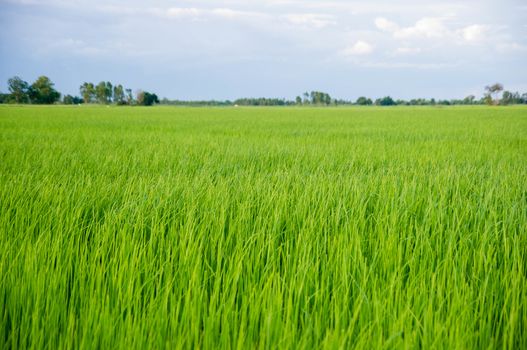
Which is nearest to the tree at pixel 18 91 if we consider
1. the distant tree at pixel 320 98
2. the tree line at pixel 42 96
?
the tree line at pixel 42 96

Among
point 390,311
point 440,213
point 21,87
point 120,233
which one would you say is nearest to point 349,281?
point 390,311

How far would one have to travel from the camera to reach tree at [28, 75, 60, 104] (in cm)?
8238

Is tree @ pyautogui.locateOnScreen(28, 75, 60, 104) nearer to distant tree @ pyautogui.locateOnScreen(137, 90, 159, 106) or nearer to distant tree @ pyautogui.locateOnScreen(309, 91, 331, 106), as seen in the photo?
distant tree @ pyautogui.locateOnScreen(137, 90, 159, 106)

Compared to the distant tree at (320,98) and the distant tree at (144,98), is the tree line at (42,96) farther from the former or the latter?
the distant tree at (320,98)

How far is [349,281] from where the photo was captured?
4.88ft

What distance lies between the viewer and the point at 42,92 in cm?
8269

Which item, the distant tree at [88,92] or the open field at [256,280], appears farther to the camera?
the distant tree at [88,92]

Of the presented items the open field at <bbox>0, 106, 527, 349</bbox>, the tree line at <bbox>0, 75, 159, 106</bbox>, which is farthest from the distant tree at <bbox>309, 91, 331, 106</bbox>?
the open field at <bbox>0, 106, 527, 349</bbox>

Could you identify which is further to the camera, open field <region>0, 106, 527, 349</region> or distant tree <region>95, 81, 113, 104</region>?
distant tree <region>95, 81, 113, 104</region>

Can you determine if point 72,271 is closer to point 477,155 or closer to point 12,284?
point 12,284

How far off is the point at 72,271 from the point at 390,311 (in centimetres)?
136

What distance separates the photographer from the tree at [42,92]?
82.4 metres

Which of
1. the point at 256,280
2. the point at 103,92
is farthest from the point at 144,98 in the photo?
the point at 256,280

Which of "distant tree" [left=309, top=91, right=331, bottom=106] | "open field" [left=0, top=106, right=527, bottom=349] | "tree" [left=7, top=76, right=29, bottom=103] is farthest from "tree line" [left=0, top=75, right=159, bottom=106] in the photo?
"open field" [left=0, top=106, right=527, bottom=349]
